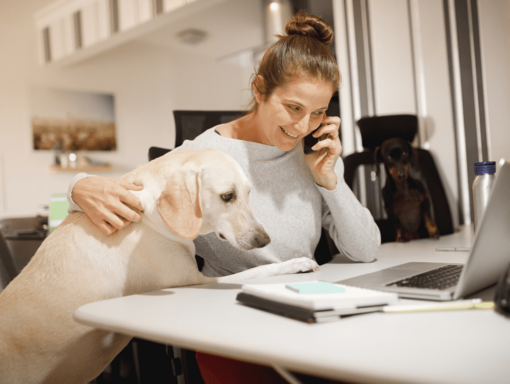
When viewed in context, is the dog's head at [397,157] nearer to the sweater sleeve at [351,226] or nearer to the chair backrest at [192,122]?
the sweater sleeve at [351,226]

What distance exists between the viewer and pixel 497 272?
2.45 ft

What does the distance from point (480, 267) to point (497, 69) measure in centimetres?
187

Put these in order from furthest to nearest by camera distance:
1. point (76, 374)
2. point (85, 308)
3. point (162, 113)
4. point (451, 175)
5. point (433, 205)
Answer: point (162, 113)
point (451, 175)
point (433, 205)
point (76, 374)
point (85, 308)

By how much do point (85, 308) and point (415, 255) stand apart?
3.28ft

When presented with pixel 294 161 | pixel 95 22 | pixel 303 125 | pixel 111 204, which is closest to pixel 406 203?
pixel 294 161

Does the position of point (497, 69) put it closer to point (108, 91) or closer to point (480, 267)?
point (480, 267)

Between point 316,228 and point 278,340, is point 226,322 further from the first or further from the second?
point 316,228

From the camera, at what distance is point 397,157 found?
189 centimetres

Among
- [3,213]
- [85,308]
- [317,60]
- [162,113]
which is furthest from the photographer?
[162,113]

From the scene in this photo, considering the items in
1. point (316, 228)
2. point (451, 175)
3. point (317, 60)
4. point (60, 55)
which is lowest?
point (316, 228)

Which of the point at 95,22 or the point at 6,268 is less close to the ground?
the point at 95,22

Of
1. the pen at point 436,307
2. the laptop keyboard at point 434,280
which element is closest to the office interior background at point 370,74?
the laptop keyboard at point 434,280

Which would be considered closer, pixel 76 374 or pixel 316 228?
pixel 76 374

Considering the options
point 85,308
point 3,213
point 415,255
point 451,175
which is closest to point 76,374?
point 85,308
